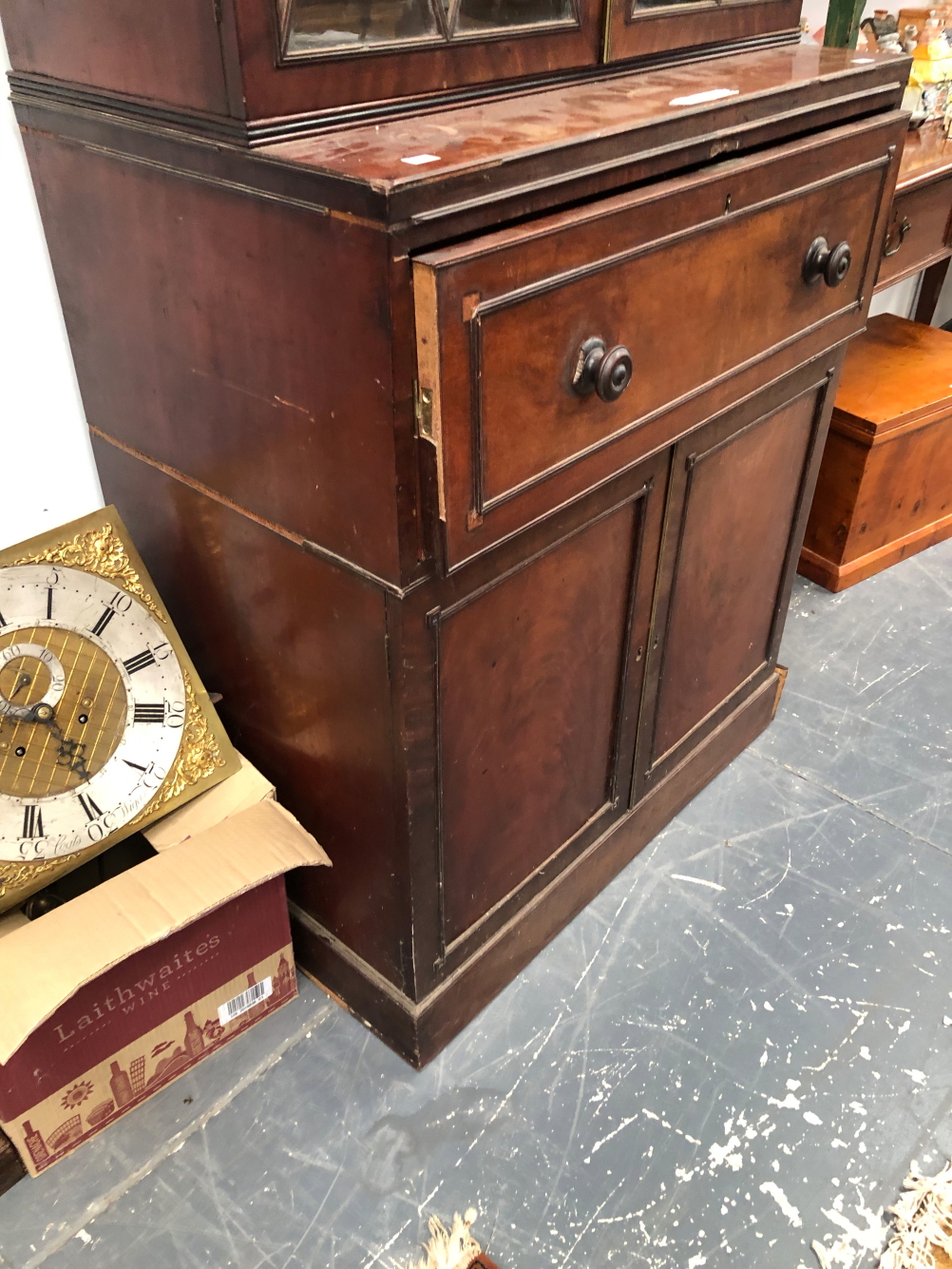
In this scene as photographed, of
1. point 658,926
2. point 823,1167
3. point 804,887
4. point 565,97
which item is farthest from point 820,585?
point 565,97

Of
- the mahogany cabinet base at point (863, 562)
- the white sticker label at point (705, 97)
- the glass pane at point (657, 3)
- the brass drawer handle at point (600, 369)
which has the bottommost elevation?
the mahogany cabinet base at point (863, 562)

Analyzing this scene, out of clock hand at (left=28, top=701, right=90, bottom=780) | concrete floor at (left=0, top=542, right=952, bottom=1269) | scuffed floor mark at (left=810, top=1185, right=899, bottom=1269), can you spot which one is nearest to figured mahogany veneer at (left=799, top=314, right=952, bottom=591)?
→ concrete floor at (left=0, top=542, right=952, bottom=1269)

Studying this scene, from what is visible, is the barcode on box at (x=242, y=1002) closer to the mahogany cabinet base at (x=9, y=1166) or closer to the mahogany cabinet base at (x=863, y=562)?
the mahogany cabinet base at (x=9, y=1166)

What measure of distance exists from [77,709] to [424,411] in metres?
0.60

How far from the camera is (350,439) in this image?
82 centimetres

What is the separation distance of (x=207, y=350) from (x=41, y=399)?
35cm

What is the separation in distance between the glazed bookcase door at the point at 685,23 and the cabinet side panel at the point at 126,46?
0.45 metres

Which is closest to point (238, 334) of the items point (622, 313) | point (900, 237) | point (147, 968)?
point (622, 313)

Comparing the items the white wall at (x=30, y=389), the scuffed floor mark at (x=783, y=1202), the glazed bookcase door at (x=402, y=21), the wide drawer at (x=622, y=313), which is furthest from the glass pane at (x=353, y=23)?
the scuffed floor mark at (x=783, y=1202)

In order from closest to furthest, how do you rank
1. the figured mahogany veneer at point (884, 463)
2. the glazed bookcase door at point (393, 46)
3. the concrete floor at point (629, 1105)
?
the glazed bookcase door at point (393, 46), the concrete floor at point (629, 1105), the figured mahogany veneer at point (884, 463)

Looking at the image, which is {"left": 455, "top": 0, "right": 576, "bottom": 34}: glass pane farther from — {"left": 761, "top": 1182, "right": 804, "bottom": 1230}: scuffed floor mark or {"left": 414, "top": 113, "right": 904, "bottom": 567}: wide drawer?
{"left": 761, "top": 1182, "right": 804, "bottom": 1230}: scuffed floor mark

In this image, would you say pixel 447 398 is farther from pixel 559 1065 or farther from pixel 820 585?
pixel 820 585

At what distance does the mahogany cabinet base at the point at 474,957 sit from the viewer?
47.9 inches

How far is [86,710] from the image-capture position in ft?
3.66
